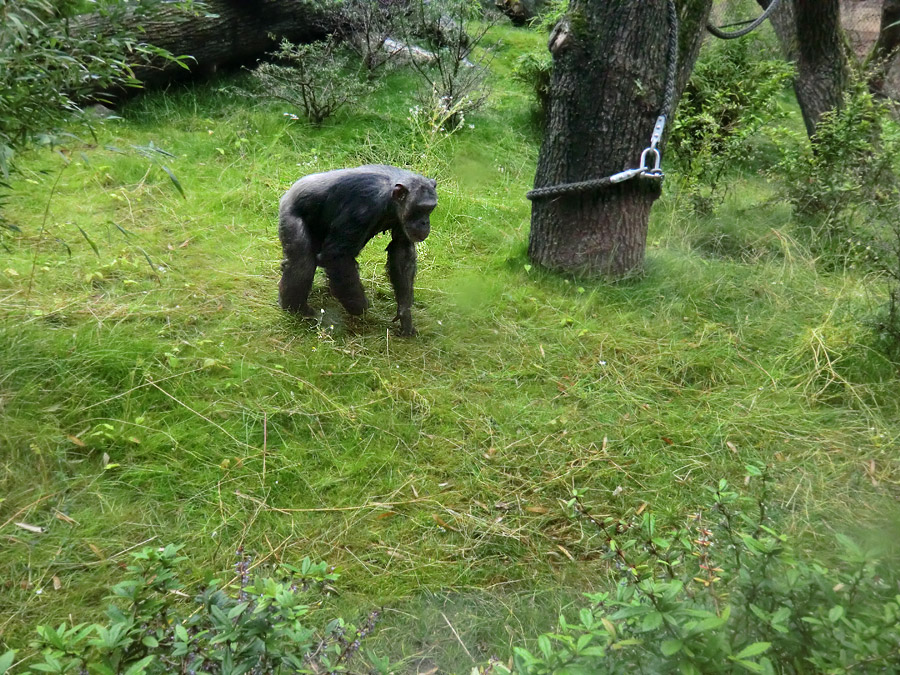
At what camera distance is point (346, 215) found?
370cm

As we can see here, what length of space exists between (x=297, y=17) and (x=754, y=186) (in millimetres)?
5929

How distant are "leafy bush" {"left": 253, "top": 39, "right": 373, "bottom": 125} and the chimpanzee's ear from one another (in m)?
3.91

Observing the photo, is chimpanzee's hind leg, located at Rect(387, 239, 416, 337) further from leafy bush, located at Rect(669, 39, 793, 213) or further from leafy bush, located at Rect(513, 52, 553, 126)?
leafy bush, located at Rect(513, 52, 553, 126)

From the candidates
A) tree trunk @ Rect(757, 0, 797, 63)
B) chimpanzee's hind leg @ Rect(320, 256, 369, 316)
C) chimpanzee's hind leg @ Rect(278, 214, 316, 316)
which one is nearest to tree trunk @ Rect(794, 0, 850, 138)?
tree trunk @ Rect(757, 0, 797, 63)

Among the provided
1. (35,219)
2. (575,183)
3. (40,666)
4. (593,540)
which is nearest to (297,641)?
(40,666)

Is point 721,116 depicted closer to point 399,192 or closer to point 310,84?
point 310,84

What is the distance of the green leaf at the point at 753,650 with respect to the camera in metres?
1.10

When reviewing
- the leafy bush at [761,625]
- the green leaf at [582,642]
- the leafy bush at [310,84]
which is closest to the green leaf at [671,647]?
the leafy bush at [761,625]

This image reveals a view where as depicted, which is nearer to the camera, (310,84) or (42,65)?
(42,65)

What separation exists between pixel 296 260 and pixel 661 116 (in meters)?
2.69

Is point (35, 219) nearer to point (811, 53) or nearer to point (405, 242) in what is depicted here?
A: point (405, 242)

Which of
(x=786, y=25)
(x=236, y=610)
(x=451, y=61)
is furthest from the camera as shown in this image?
(x=451, y=61)

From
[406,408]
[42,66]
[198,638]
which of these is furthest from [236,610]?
[42,66]

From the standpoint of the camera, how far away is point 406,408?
11.0ft
